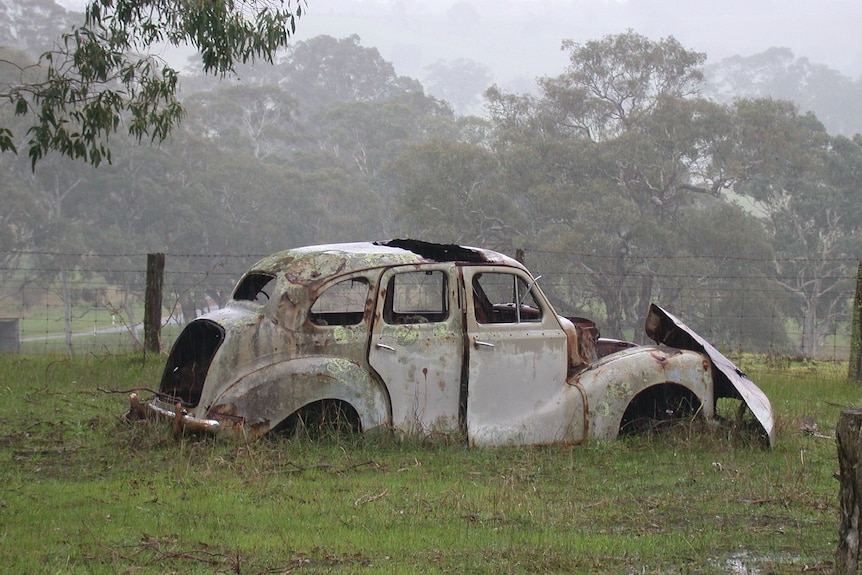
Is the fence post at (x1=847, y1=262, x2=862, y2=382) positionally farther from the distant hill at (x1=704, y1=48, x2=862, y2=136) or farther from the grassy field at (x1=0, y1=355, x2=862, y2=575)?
the distant hill at (x1=704, y1=48, x2=862, y2=136)

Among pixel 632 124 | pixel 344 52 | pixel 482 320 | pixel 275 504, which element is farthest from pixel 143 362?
pixel 344 52

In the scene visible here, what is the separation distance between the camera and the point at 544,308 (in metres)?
8.23

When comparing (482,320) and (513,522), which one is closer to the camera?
(513,522)

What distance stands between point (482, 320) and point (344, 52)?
58.3m

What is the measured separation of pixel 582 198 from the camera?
34969 millimetres

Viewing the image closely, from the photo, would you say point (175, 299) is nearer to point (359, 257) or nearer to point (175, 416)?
point (359, 257)

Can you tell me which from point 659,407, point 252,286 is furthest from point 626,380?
point 252,286

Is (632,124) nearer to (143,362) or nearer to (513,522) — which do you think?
(143,362)

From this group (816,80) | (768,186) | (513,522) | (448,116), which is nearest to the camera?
(513,522)

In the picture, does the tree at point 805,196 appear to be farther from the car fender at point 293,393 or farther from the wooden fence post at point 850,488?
the wooden fence post at point 850,488

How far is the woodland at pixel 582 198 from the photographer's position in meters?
33.8

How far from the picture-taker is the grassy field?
5086 mm

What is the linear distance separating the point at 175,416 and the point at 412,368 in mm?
1803

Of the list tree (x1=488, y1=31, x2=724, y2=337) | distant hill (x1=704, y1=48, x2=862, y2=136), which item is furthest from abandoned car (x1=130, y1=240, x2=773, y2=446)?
distant hill (x1=704, y1=48, x2=862, y2=136)
